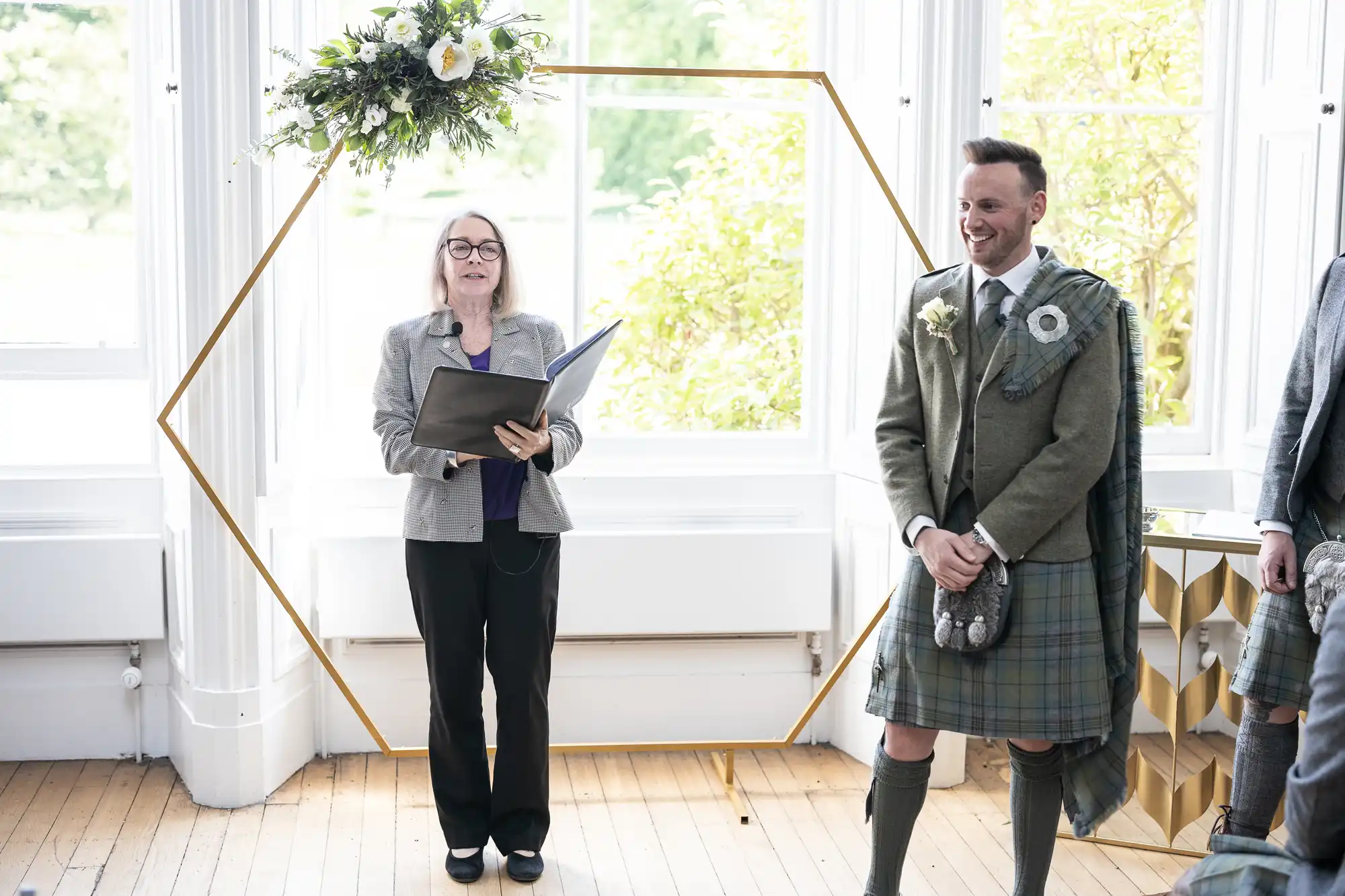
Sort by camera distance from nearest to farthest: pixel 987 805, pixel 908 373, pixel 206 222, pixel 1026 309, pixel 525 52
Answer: pixel 1026 309 → pixel 908 373 → pixel 525 52 → pixel 206 222 → pixel 987 805

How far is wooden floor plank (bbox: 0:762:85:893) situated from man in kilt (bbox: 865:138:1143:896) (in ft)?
6.28

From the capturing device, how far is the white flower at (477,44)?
281cm

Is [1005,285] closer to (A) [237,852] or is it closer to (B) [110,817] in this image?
(A) [237,852]

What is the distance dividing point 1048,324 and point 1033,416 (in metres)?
0.17

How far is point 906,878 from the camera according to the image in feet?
10.3

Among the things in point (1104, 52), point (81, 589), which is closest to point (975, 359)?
point (1104, 52)

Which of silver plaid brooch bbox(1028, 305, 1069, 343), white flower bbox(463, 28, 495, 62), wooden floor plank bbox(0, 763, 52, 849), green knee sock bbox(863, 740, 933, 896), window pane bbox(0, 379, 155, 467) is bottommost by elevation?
wooden floor plank bbox(0, 763, 52, 849)

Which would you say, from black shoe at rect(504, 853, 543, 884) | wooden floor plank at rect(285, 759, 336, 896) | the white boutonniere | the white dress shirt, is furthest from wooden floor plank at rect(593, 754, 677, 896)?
the white boutonniere

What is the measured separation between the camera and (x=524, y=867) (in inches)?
123

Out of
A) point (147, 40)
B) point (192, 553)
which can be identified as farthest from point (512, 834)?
point (147, 40)

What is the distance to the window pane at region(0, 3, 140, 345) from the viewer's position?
12.3 ft

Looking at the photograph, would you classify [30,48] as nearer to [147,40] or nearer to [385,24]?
[147,40]

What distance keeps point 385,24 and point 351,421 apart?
1446 millimetres

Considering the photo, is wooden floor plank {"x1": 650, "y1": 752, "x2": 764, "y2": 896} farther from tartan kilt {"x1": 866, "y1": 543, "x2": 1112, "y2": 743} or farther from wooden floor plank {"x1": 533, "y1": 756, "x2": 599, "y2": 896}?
tartan kilt {"x1": 866, "y1": 543, "x2": 1112, "y2": 743}
